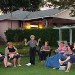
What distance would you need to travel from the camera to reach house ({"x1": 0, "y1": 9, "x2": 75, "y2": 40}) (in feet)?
125

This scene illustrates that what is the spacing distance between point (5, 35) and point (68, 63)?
79.8 feet

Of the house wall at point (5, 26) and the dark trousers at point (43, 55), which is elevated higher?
the dark trousers at point (43, 55)

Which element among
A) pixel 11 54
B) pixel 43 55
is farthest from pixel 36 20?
pixel 11 54

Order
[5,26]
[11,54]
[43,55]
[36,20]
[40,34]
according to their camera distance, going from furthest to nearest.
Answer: [5,26]
[36,20]
[40,34]
[43,55]
[11,54]

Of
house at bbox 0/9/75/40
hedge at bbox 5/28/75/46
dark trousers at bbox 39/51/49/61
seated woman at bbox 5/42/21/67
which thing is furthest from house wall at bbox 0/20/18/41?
seated woman at bbox 5/42/21/67

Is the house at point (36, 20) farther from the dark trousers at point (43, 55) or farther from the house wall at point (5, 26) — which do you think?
the dark trousers at point (43, 55)

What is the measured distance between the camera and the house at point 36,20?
3809cm

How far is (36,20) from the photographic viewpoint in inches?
1574

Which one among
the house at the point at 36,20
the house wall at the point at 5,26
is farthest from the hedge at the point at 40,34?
the house wall at the point at 5,26

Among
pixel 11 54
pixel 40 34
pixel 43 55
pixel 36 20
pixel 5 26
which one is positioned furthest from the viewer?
pixel 5 26

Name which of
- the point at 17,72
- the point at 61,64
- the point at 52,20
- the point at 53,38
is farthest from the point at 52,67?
the point at 52,20

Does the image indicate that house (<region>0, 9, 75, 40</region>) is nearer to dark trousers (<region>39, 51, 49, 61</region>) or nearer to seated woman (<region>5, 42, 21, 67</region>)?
dark trousers (<region>39, 51, 49, 61</region>)

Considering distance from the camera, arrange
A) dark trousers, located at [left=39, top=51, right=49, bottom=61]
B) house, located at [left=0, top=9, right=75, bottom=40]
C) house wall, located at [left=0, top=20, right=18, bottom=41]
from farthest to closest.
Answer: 1. house wall, located at [left=0, top=20, right=18, bottom=41]
2. house, located at [left=0, top=9, right=75, bottom=40]
3. dark trousers, located at [left=39, top=51, right=49, bottom=61]

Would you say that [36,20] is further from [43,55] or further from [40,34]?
[43,55]
